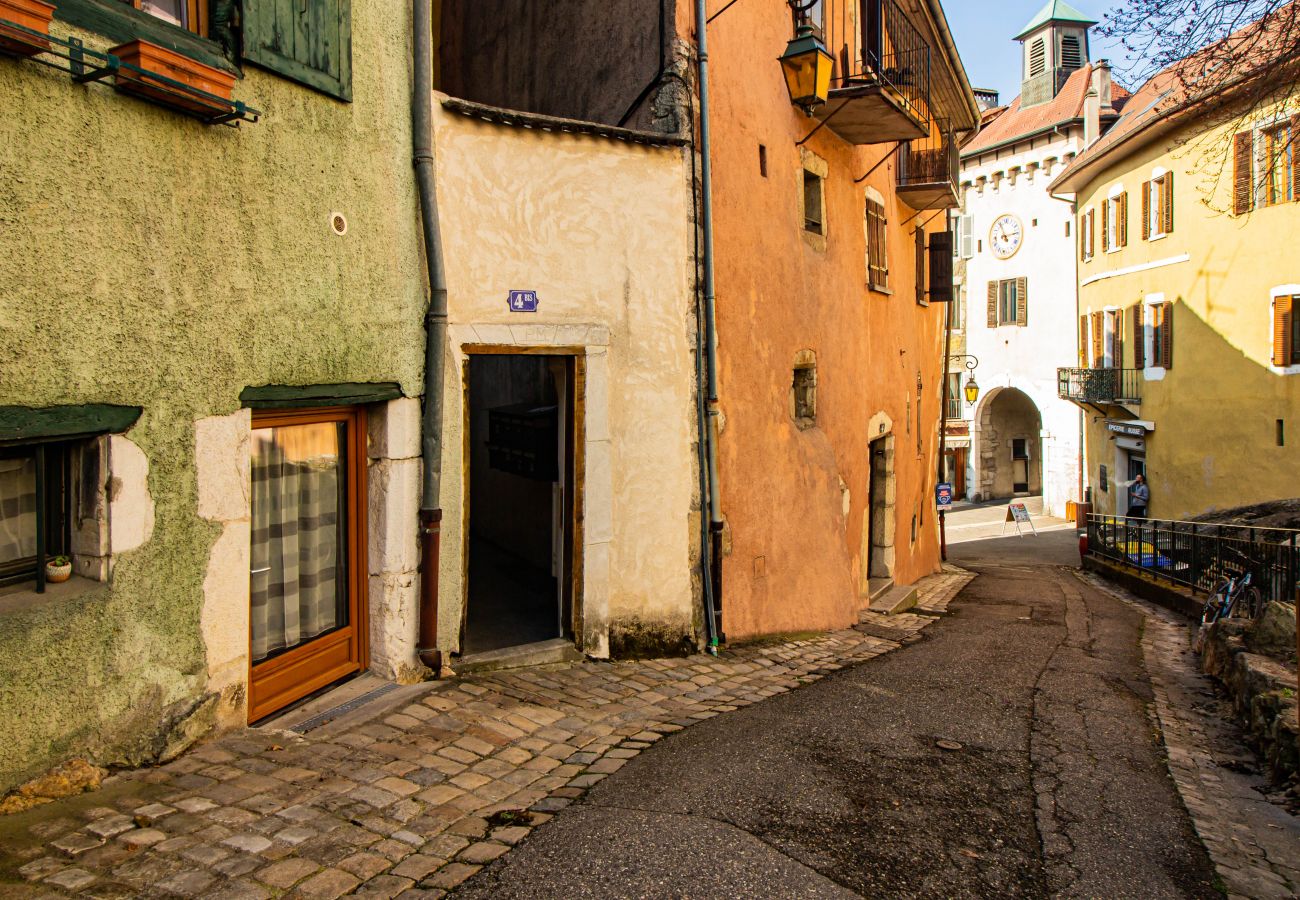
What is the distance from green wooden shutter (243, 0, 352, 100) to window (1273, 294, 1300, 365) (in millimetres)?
21650

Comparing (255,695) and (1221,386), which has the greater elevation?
(1221,386)

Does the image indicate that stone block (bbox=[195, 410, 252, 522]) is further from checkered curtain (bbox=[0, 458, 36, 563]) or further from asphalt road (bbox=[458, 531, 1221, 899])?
asphalt road (bbox=[458, 531, 1221, 899])

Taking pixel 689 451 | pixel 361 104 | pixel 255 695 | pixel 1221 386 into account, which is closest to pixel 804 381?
pixel 689 451

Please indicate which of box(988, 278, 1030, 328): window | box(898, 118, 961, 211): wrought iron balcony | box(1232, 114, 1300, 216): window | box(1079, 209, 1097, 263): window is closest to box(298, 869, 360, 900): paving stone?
box(898, 118, 961, 211): wrought iron balcony

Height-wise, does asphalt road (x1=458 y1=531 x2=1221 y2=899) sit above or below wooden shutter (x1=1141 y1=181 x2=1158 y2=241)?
below

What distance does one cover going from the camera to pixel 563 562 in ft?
26.4

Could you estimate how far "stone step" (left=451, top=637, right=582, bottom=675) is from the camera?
7.17 meters

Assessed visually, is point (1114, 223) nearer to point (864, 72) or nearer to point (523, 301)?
point (864, 72)

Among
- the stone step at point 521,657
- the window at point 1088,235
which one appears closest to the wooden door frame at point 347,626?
the stone step at point 521,657

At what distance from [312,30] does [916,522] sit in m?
14.6

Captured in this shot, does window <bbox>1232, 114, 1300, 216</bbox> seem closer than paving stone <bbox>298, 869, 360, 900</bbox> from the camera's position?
No

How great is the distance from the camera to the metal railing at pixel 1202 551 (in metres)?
11.6

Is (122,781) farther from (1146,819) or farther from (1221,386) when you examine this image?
(1221,386)

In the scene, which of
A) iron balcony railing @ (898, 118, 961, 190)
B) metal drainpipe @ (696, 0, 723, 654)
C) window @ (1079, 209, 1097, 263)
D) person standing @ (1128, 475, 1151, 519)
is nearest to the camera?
metal drainpipe @ (696, 0, 723, 654)
